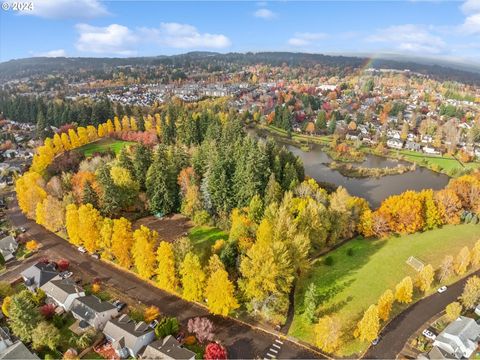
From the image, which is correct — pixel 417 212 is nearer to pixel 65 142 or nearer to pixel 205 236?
pixel 205 236

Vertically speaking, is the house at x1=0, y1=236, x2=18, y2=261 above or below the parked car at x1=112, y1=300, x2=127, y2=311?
above

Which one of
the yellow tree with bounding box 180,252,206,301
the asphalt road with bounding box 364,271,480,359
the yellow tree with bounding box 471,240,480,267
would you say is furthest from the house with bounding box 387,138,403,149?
the yellow tree with bounding box 180,252,206,301

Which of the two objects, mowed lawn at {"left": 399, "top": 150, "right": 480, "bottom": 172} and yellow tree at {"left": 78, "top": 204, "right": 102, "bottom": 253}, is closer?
yellow tree at {"left": 78, "top": 204, "right": 102, "bottom": 253}

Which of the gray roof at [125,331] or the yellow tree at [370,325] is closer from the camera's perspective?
the gray roof at [125,331]

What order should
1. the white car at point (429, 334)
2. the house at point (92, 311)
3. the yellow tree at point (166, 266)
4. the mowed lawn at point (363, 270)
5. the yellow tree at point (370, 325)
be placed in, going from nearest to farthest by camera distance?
1. the yellow tree at point (370, 325)
2. the white car at point (429, 334)
3. the house at point (92, 311)
4. the mowed lawn at point (363, 270)
5. the yellow tree at point (166, 266)

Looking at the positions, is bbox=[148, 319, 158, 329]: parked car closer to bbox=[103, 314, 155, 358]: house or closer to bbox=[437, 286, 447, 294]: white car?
bbox=[103, 314, 155, 358]: house

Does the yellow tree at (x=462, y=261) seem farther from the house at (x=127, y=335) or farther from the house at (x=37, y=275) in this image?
the house at (x=37, y=275)

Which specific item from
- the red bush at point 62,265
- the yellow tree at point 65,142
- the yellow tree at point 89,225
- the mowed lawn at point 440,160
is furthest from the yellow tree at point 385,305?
the yellow tree at point 65,142
